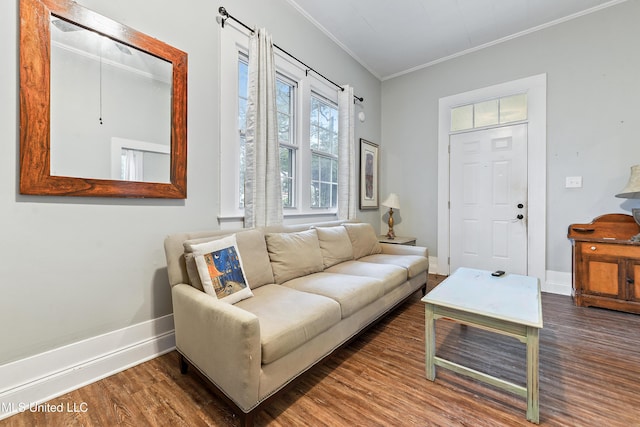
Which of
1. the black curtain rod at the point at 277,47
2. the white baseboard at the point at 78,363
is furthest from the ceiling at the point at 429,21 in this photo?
the white baseboard at the point at 78,363

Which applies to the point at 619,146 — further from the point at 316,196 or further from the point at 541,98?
the point at 316,196

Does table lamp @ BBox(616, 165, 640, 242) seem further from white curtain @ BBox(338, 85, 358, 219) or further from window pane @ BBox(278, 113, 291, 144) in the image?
window pane @ BBox(278, 113, 291, 144)

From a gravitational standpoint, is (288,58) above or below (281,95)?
above

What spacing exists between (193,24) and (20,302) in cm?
213

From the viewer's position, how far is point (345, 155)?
3691 millimetres

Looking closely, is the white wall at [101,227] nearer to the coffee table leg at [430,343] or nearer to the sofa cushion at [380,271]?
the sofa cushion at [380,271]

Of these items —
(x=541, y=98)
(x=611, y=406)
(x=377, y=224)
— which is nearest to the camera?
(x=611, y=406)

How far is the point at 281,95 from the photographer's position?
3.06 meters

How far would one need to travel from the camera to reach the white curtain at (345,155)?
12.1 feet

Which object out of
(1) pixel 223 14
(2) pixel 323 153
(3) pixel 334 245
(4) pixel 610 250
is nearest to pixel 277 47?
(1) pixel 223 14

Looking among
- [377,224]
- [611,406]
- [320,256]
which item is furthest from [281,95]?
[611,406]

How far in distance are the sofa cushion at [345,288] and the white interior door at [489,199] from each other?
230 centimetres

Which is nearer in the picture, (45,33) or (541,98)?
(45,33)

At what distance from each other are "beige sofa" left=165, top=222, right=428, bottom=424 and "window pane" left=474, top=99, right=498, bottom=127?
2.23 metres
